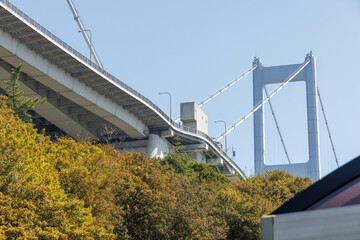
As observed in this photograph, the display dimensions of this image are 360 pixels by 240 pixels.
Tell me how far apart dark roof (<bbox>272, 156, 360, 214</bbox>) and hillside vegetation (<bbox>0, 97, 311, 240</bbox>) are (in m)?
19.8

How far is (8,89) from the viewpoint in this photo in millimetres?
55438

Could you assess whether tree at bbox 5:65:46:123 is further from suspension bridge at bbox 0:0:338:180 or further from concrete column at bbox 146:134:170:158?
concrete column at bbox 146:134:170:158

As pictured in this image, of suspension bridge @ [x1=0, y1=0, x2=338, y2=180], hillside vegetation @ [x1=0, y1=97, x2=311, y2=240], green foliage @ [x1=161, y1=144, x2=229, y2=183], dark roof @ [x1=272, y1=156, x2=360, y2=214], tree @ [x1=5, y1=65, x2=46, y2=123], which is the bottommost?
dark roof @ [x1=272, y1=156, x2=360, y2=214]

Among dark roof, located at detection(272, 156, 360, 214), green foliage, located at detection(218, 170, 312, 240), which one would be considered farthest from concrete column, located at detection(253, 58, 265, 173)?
dark roof, located at detection(272, 156, 360, 214)

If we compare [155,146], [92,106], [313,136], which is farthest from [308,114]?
[92,106]

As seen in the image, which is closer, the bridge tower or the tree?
the tree

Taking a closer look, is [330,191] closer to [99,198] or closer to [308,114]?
[99,198]

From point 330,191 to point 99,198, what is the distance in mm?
27728

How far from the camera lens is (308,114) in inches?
4476

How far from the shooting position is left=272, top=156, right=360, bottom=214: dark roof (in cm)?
908

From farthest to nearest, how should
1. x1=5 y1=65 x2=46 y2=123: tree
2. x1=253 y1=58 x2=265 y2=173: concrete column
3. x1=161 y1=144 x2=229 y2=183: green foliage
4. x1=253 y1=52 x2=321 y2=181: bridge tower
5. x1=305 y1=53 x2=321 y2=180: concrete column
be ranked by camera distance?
x1=253 y1=58 x2=265 y2=173: concrete column
x1=253 y1=52 x2=321 y2=181: bridge tower
x1=305 y1=53 x2=321 y2=180: concrete column
x1=161 y1=144 x2=229 y2=183: green foliage
x1=5 y1=65 x2=46 y2=123: tree

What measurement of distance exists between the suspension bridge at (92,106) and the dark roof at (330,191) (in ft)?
165

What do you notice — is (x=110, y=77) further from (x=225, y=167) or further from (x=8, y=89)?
(x=225, y=167)

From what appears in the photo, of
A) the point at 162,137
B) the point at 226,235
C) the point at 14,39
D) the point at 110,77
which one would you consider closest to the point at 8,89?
the point at 14,39
